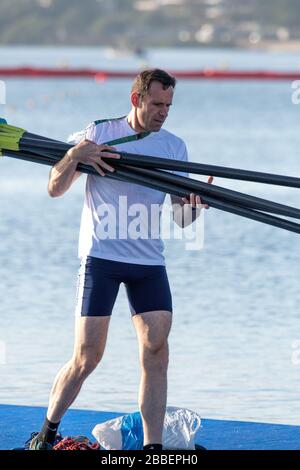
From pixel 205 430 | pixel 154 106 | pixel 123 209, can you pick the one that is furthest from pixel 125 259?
pixel 205 430

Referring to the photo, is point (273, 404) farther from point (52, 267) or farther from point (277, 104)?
point (277, 104)

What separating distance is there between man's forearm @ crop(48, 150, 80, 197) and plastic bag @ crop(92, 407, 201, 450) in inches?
44.4

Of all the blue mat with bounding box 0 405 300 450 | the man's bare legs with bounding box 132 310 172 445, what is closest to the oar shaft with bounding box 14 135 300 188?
the man's bare legs with bounding box 132 310 172 445

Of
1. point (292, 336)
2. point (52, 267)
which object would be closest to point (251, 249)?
point (52, 267)

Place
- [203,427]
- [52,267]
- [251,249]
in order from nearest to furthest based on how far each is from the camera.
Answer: [203,427], [52,267], [251,249]

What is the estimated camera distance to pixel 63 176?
6531 millimetres

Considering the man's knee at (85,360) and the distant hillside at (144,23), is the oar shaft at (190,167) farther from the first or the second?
the distant hillside at (144,23)

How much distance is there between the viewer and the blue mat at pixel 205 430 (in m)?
7.18

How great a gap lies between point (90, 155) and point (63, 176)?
14 cm

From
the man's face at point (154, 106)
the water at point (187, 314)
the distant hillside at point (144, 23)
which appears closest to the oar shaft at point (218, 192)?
the man's face at point (154, 106)

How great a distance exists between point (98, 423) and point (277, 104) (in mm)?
46557

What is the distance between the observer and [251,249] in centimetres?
1562

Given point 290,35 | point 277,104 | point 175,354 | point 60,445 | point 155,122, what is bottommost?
point 60,445

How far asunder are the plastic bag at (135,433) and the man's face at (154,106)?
1335 mm
